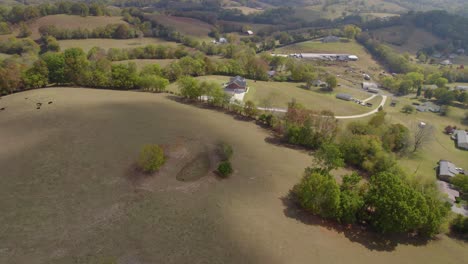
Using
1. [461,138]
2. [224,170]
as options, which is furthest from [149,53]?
[461,138]

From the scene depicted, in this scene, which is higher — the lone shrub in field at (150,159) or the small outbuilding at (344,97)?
the lone shrub in field at (150,159)

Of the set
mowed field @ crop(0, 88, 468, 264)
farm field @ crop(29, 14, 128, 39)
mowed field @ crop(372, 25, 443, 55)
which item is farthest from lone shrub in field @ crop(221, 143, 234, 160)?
mowed field @ crop(372, 25, 443, 55)

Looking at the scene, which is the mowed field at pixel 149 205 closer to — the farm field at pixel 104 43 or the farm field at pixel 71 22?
the farm field at pixel 104 43

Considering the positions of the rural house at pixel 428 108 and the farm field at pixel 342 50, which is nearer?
the rural house at pixel 428 108

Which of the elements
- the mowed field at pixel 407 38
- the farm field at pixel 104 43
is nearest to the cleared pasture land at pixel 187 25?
the farm field at pixel 104 43

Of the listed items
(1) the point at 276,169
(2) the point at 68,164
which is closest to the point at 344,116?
(1) the point at 276,169

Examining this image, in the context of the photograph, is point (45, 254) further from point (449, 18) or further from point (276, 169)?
point (449, 18)
